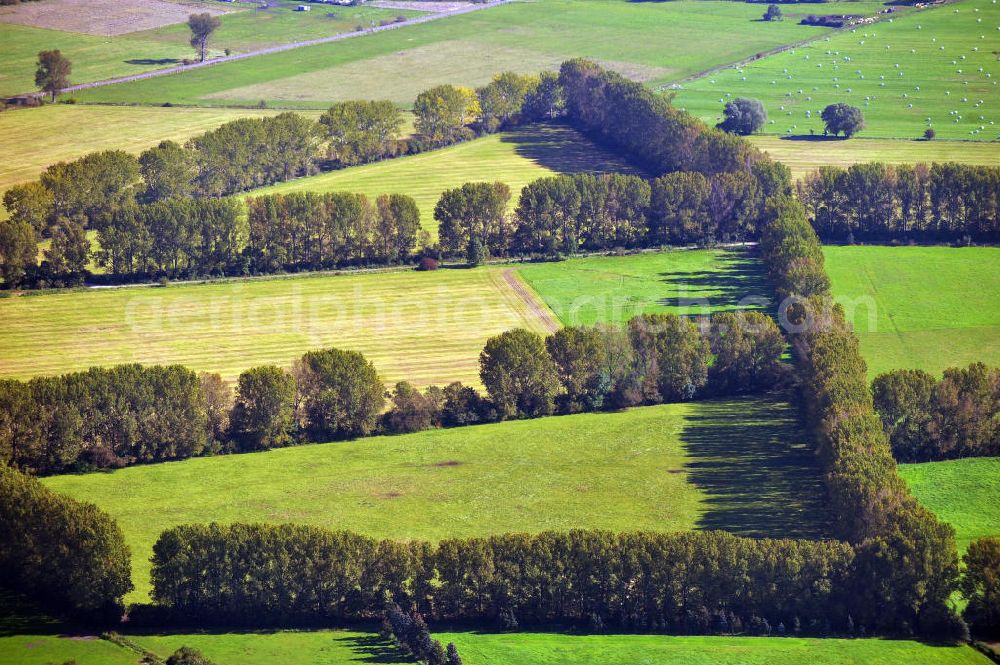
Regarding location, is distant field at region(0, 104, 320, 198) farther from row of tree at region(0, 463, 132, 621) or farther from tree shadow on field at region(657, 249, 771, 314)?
row of tree at region(0, 463, 132, 621)

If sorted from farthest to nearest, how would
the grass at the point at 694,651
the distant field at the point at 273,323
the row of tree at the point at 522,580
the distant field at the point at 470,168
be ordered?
the distant field at the point at 470,168, the distant field at the point at 273,323, the row of tree at the point at 522,580, the grass at the point at 694,651

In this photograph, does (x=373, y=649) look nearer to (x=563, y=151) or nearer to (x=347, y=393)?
(x=347, y=393)

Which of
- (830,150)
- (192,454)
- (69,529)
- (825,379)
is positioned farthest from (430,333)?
(830,150)

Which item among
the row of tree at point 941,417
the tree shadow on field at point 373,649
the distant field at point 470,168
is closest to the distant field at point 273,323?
the distant field at point 470,168

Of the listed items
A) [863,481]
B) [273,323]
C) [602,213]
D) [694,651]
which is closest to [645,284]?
[602,213]

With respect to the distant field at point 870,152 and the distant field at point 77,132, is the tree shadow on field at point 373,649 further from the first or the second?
the distant field at point 77,132

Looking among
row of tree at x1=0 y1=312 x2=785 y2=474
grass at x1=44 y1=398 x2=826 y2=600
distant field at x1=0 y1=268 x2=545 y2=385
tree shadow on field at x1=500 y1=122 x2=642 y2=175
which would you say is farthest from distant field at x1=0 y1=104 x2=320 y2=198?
grass at x1=44 y1=398 x2=826 y2=600
